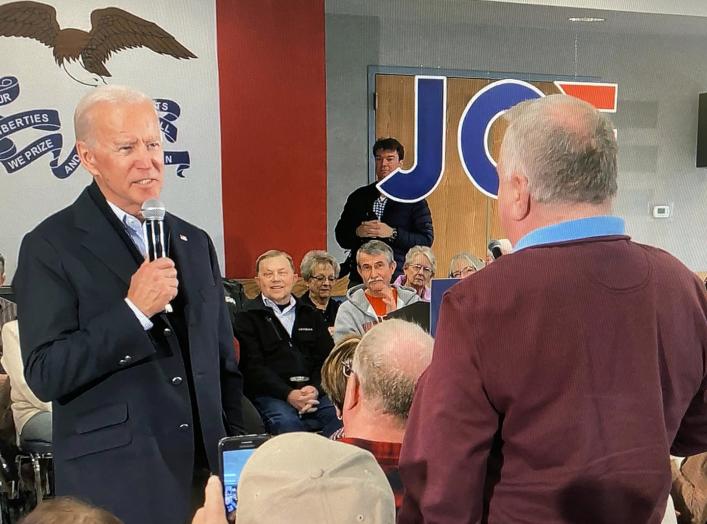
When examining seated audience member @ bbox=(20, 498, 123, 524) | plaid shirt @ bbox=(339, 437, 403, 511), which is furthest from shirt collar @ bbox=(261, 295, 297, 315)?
seated audience member @ bbox=(20, 498, 123, 524)

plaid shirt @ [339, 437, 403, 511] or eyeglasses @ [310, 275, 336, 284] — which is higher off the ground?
plaid shirt @ [339, 437, 403, 511]

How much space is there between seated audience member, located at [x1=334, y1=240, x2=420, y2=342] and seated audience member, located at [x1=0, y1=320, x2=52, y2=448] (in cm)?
135

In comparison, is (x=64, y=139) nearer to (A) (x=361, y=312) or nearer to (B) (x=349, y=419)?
(A) (x=361, y=312)

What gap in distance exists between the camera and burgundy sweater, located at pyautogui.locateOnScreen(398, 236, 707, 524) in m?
0.88

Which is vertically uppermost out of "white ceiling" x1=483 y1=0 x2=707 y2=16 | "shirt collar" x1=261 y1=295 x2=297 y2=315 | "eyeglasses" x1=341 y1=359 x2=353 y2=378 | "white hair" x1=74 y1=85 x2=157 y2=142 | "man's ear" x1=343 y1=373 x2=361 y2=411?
"white ceiling" x1=483 y1=0 x2=707 y2=16

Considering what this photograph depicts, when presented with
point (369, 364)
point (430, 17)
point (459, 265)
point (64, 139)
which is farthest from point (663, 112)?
point (369, 364)

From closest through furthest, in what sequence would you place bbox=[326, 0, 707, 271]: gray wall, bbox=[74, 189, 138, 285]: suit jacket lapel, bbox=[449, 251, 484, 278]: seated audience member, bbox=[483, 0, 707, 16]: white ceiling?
bbox=[74, 189, 138, 285]: suit jacket lapel → bbox=[449, 251, 484, 278]: seated audience member → bbox=[483, 0, 707, 16]: white ceiling → bbox=[326, 0, 707, 271]: gray wall

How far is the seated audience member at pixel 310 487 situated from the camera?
2.40 ft

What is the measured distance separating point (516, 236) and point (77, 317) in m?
0.85

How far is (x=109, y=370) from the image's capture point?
1244mm

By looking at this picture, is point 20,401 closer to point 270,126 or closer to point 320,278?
point 320,278

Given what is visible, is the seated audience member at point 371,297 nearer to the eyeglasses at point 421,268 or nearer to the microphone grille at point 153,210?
the eyeglasses at point 421,268

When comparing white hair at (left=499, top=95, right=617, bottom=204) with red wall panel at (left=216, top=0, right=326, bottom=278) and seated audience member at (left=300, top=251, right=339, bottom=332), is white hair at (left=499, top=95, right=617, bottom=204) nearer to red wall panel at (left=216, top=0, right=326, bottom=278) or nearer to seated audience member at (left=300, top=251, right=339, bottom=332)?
seated audience member at (left=300, top=251, right=339, bottom=332)

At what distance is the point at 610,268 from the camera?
90 cm
